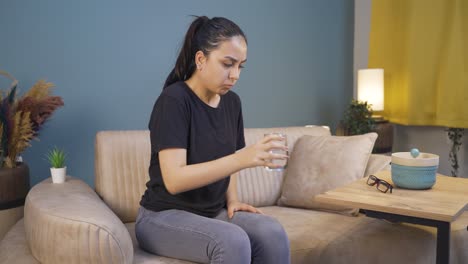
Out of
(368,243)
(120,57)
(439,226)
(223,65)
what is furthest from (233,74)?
(120,57)

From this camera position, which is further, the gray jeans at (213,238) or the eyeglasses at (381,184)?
the eyeglasses at (381,184)

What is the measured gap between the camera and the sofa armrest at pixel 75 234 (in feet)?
4.53

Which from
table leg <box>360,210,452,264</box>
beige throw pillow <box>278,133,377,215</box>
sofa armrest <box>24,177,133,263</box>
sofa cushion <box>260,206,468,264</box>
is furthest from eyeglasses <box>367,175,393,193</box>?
sofa armrest <box>24,177,133,263</box>

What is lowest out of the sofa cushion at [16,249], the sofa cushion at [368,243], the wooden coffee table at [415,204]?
the sofa cushion at [368,243]

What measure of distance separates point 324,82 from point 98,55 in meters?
1.99

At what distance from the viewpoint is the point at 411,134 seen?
3.71 meters

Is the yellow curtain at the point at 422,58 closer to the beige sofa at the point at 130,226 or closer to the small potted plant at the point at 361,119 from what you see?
the small potted plant at the point at 361,119

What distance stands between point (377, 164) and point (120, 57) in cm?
141

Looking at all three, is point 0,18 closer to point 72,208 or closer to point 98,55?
point 98,55

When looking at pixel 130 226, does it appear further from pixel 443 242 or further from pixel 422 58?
pixel 422 58

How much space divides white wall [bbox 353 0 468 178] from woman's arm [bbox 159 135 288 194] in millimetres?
2520

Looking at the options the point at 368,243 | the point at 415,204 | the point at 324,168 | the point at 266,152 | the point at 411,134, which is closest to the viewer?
the point at 266,152

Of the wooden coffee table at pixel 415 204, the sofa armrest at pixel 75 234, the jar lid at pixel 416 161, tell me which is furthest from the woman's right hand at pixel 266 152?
the jar lid at pixel 416 161

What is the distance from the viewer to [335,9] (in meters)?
3.96
